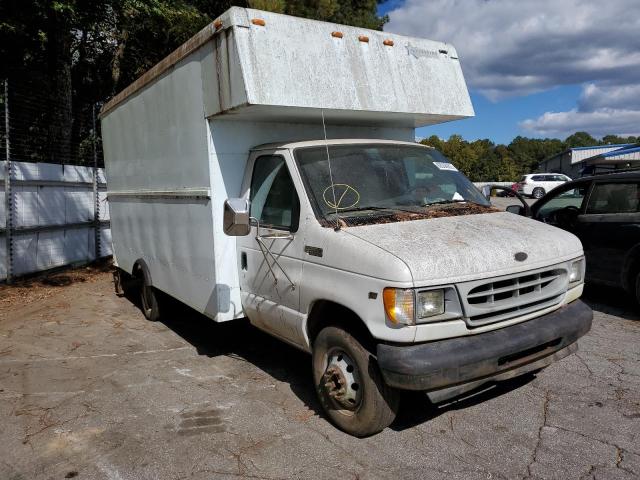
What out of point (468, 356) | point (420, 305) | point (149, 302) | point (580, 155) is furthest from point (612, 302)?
point (580, 155)

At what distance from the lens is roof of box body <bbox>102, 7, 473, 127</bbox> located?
14.0 feet

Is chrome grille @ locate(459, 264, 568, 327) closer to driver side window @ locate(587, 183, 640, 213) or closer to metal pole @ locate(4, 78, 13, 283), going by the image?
driver side window @ locate(587, 183, 640, 213)

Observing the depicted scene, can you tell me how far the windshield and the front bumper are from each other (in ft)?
4.07

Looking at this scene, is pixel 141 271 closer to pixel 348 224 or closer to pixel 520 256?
pixel 348 224

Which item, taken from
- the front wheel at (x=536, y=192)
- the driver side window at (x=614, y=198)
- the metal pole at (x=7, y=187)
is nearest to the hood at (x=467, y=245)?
the driver side window at (x=614, y=198)

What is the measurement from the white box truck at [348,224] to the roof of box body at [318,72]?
14 mm

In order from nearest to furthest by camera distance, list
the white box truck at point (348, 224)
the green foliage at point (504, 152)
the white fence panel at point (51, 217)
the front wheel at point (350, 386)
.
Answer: the white box truck at point (348, 224) → the front wheel at point (350, 386) → the white fence panel at point (51, 217) → the green foliage at point (504, 152)

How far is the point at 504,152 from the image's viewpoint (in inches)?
3920

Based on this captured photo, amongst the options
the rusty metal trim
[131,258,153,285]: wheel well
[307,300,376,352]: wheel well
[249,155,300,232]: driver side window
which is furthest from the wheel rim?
[131,258,153,285]: wheel well

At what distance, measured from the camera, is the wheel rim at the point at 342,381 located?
3734 mm

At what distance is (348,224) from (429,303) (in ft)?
2.93

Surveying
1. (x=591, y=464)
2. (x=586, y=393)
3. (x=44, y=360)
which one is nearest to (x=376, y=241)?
(x=591, y=464)

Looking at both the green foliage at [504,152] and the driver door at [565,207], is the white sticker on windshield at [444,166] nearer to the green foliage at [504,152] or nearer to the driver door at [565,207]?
the driver door at [565,207]

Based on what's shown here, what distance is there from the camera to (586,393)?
4.41 m
